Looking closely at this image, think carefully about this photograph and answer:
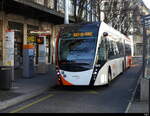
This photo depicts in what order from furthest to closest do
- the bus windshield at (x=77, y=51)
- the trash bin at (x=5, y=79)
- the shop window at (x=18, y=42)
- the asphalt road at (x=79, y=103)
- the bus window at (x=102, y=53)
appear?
the shop window at (x=18, y=42)
the bus window at (x=102, y=53)
the bus windshield at (x=77, y=51)
the trash bin at (x=5, y=79)
the asphalt road at (x=79, y=103)

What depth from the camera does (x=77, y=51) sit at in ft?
37.1

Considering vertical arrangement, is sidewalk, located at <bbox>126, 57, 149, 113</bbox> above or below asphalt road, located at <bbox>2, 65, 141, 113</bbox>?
above

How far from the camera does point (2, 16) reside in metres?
16.9

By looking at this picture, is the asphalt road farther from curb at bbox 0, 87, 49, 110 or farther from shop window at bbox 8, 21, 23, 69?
shop window at bbox 8, 21, 23, 69

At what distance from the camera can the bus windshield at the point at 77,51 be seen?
1098 centimetres

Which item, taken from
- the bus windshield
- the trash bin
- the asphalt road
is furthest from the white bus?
the trash bin

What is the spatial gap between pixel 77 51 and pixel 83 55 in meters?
0.36

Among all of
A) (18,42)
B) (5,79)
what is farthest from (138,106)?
(18,42)

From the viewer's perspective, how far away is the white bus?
429 inches

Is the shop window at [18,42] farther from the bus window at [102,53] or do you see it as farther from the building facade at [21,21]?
the bus window at [102,53]

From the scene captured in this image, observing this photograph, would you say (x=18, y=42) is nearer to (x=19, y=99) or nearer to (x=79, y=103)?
(x=19, y=99)

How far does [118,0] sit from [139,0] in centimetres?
336

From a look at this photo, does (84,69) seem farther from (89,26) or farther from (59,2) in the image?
(59,2)

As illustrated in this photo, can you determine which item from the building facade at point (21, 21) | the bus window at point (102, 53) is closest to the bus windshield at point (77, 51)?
the bus window at point (102, 53)
